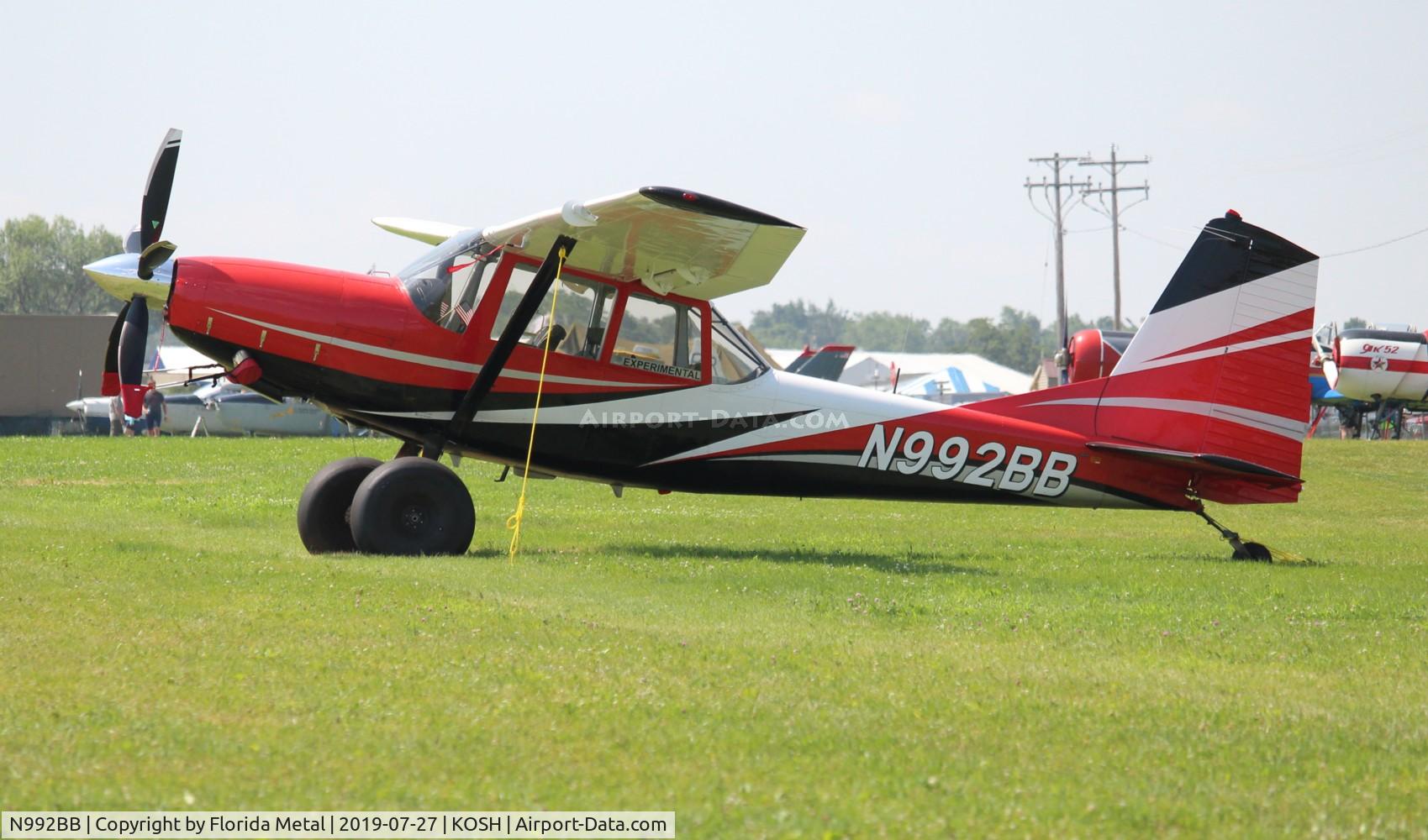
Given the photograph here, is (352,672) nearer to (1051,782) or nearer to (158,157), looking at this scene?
(1051,782)

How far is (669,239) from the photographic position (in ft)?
41.5

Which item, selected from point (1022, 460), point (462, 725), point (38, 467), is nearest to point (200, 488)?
point (38, 467)

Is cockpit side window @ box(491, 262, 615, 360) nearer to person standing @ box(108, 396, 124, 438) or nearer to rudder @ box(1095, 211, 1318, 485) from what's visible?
rudder @ box(1095, 211, 1318, 485)

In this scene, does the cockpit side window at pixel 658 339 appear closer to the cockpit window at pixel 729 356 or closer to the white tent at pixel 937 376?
the cockpit window at pixel 729 356

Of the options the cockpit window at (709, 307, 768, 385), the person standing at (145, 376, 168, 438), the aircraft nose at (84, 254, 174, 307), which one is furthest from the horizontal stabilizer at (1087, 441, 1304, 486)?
the person standing at (145, 376, 168, 438)

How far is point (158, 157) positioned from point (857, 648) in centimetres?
823

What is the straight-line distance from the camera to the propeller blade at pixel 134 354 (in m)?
12.4

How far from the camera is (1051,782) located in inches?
216

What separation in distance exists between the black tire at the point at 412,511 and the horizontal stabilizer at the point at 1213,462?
254 inches

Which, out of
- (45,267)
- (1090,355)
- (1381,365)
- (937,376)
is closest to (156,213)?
(1090,355)

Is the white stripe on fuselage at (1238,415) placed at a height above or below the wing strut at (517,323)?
below

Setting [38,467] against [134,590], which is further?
[38,467]

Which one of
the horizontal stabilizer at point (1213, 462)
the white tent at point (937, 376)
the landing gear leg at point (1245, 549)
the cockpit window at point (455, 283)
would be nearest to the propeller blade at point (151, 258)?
the cockpit window at point (455, 283)

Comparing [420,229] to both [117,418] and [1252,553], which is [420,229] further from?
[117,418]
